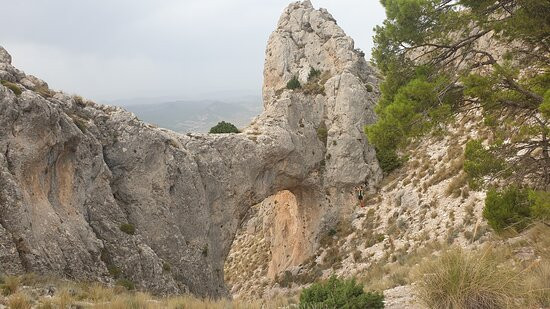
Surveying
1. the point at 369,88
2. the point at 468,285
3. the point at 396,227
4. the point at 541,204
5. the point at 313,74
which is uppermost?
the point at 313,74

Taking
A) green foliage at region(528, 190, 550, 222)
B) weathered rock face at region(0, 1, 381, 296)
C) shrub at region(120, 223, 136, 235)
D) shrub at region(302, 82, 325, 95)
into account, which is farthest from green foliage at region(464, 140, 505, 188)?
shrub at region(302, 82, 325, 95)

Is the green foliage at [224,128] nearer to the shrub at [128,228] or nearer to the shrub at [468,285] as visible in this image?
the shrub at [128,228]

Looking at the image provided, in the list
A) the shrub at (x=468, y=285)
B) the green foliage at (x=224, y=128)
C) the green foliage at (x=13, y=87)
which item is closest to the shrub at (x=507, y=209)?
the shrub at (x=468, y=285)

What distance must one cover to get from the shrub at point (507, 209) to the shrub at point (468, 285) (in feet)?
20.9

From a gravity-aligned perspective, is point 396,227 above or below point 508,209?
below

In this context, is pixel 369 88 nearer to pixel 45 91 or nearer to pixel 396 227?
pixel 396 227

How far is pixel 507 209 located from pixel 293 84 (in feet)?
82.9

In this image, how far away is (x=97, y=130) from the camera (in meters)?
20.0

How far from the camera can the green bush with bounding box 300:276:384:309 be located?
27.6 ft

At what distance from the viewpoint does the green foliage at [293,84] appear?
36438mm

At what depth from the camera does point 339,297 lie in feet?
28.1

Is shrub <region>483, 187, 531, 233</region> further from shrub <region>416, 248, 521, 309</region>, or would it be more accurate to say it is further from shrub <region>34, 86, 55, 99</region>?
shrub <region>34, 86, 55, 99</region>

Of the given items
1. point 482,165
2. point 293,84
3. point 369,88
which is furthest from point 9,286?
point 369,88

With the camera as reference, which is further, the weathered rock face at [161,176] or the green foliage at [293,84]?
the green foliage at [293,84]
